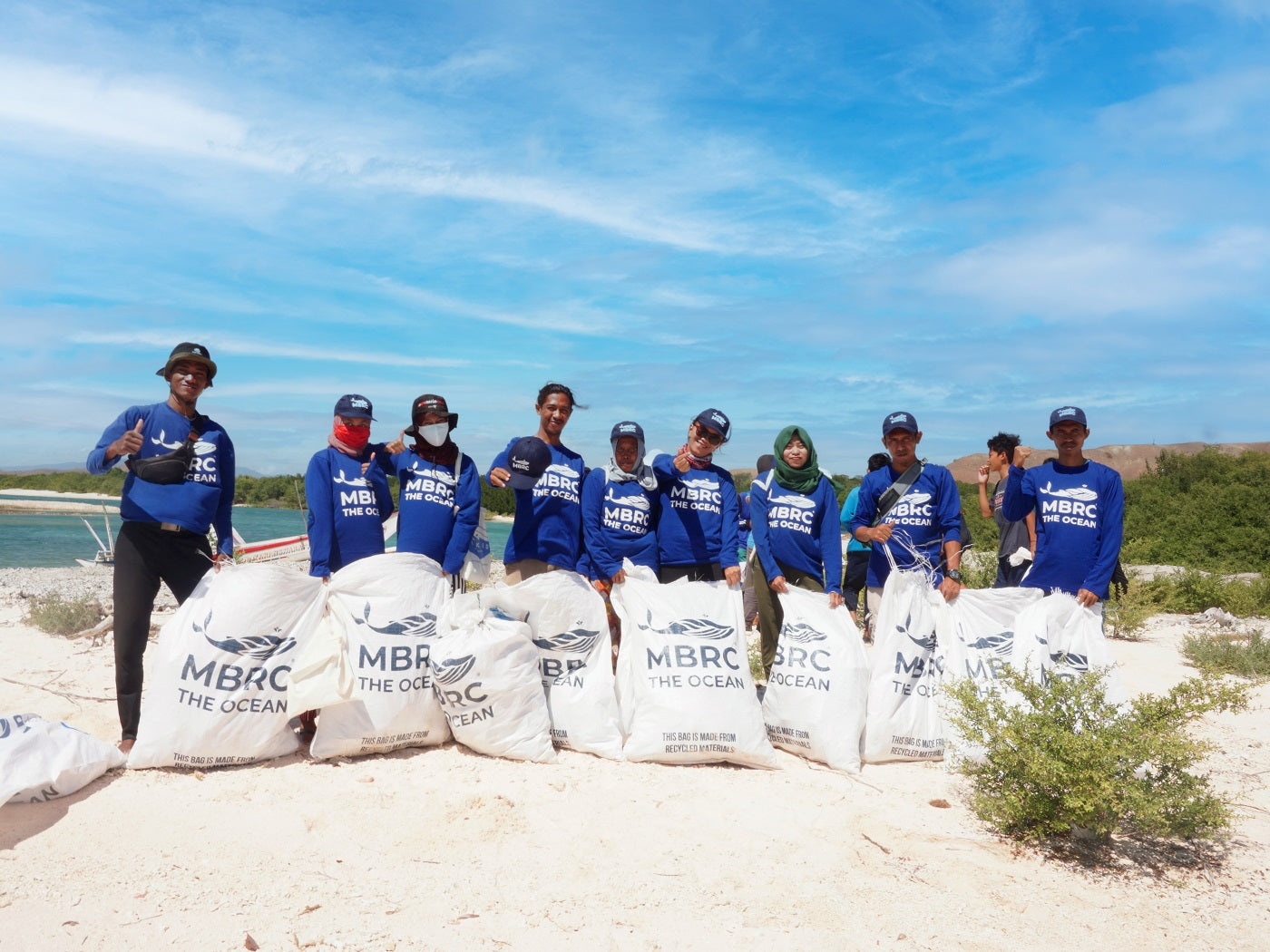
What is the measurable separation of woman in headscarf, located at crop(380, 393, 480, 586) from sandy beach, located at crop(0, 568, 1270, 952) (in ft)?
3.01

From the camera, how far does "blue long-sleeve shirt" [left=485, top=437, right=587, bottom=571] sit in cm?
411

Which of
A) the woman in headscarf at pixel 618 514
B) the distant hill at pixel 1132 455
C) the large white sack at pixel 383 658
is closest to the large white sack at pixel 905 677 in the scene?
the woman in headscarf at pixel 618 514

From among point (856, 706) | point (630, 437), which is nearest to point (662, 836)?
point (856, 706)

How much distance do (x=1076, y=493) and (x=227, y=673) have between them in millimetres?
3855

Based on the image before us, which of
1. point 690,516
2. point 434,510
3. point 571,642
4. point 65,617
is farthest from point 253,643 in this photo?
point 65,617

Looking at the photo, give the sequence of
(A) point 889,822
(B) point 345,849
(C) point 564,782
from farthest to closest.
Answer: (C) point 564,782
(A) point 889,822
(B) point 345,849

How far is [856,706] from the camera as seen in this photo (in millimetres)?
3828

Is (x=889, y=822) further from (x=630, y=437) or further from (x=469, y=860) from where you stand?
(x=630, y=437)

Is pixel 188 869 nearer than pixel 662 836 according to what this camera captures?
Yes

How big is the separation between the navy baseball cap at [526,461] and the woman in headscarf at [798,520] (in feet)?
3.94

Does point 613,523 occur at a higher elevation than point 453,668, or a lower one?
higher

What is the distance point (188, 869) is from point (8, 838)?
2.18ft

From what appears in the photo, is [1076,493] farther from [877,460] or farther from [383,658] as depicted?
Answer: [383,658]

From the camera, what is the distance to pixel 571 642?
3855 millimetres
